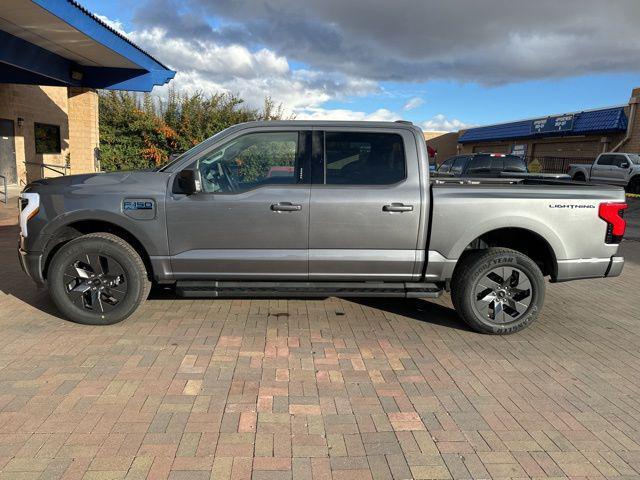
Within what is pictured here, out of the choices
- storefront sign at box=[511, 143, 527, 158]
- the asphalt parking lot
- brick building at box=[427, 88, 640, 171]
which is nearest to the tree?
the asphalt parking lot

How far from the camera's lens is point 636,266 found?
8.09 metres

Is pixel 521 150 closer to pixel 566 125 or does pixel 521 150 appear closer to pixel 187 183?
pixel 566 125

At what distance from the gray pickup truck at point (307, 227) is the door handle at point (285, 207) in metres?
0.02

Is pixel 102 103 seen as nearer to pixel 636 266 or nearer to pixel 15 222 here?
pixel 15 222

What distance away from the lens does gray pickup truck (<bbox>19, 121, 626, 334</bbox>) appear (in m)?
4.35

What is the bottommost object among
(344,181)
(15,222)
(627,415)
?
(627,415)

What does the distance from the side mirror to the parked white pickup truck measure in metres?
20.4

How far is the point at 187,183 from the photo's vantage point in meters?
4.22

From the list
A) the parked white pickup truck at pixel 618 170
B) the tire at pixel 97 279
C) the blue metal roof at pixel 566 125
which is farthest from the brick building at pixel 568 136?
the tire at pixel 97 279

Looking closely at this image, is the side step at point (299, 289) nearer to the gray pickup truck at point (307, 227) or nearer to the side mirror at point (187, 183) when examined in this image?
the gray pickup truck at point (307, 227)

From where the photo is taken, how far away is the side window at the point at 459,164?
49.5ft

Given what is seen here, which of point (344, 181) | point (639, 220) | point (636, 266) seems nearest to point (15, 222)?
point (344, 181)

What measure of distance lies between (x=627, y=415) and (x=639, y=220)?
14.2 metres

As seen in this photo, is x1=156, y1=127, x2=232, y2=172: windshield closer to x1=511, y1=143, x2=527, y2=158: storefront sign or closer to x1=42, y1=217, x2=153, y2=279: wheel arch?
x1=42, y1=217, x2=153, y2=279: wheel arch
